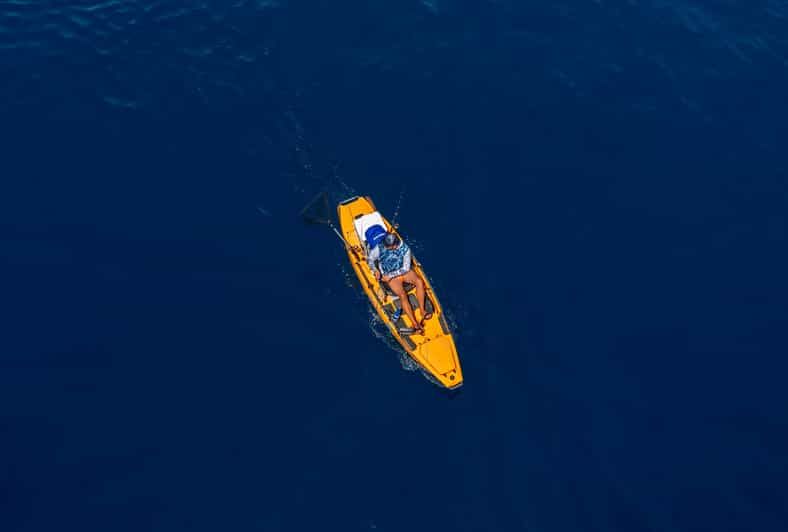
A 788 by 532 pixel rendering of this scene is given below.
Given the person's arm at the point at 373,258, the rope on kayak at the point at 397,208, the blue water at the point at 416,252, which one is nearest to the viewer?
the blue water at the point at 416,252

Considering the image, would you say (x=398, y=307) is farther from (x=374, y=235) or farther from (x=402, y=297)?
(x=374, y=235)

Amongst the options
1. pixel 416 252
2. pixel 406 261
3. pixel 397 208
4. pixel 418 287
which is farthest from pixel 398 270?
pixel 397 208

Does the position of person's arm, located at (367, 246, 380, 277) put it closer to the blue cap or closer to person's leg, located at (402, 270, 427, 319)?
the blue cap

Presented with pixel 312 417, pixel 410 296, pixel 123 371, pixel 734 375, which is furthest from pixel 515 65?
pixel 123 371

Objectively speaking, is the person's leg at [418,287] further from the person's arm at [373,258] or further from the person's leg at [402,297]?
the person's arm at [373,258]

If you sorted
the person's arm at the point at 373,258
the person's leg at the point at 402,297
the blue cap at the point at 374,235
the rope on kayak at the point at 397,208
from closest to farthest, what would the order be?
the person's leg at the point at 402,297
the person's arm at the point at 373,258
the blue cap at the point at 374,235
the rope on kayak at the point at 397,208

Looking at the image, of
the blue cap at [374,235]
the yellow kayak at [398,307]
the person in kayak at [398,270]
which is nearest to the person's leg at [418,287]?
the person in kayak at [398,270]

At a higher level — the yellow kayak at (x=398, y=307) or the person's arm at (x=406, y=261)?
the person's arm at (x=406, y=261)
